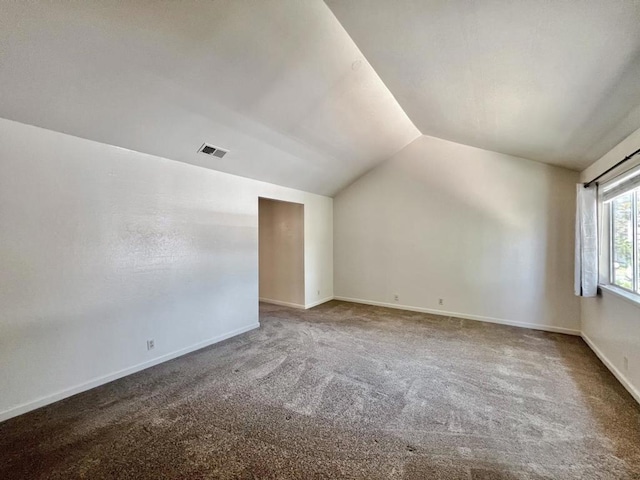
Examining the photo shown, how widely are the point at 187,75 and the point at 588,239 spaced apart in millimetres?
4729

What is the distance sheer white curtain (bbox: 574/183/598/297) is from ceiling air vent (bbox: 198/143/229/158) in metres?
4.50

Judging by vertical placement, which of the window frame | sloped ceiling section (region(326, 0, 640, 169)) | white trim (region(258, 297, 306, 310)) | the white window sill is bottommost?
white trim (region(258, 297, 306, 310))

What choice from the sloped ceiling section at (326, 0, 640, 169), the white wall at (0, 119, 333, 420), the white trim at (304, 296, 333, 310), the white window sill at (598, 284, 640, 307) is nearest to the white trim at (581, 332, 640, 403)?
the white window sill at (598, 284, 640, 307)

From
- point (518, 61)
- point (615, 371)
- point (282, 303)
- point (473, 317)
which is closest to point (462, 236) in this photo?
point (473, 317)

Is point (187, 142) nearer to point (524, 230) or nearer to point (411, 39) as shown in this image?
point (411, 39)

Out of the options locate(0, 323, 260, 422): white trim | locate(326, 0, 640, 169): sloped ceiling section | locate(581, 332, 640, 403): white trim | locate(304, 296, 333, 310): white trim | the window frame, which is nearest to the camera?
locate(326, 0, 640, 169): sloped ceiling section

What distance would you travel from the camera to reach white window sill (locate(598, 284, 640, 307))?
2492 millimetres

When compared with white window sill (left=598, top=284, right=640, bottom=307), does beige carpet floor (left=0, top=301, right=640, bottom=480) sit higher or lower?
lower

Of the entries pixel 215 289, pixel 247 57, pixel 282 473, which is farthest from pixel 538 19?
pixel 215 289

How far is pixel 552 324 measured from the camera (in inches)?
167

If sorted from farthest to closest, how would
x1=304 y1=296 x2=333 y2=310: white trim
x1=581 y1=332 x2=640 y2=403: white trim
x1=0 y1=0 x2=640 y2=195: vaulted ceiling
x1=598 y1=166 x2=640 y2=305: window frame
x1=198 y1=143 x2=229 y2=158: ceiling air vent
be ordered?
x1=304 y1=296 x2=333 y2=310: white trim < x1=198 y1=143 x2=229 y2=158: ceiling air vent < x1=598 y1=166 x2=640 y2=305: window frame < x1=581 y1=332 x2=640 y2=403: white trim < x1=0 y1=0 x2=640 y2=195: vaulted ceiling

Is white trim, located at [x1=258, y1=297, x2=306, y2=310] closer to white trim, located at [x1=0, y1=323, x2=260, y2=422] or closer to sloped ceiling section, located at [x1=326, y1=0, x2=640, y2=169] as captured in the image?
white trim, located at [x1=0, y1=323, x2=260, y2=422]

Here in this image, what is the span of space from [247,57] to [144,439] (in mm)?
3056

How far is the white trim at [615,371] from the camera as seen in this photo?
2.40m
